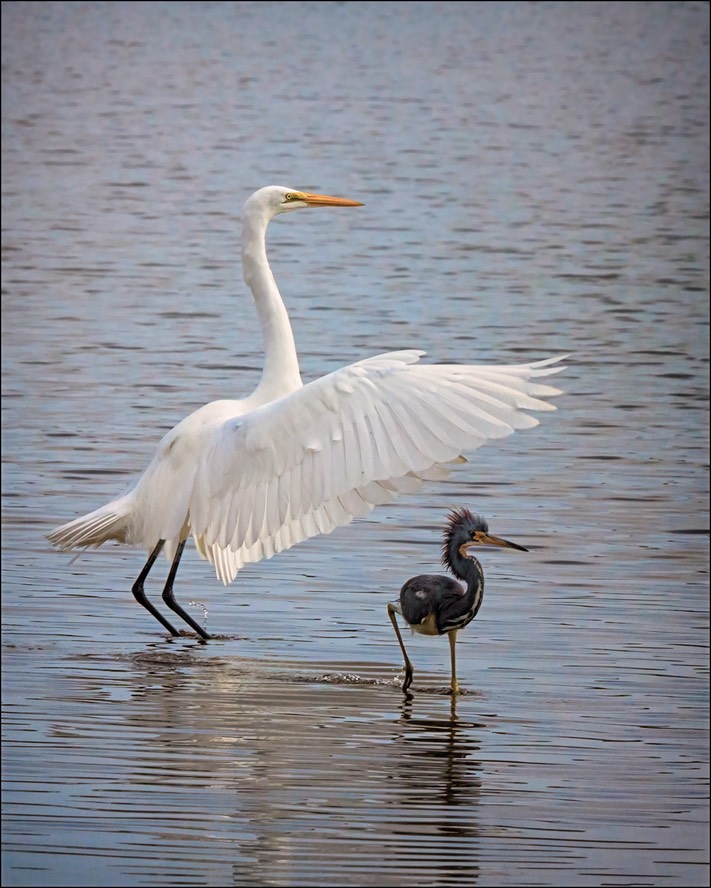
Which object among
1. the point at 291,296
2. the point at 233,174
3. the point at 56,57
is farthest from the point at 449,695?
the point at 56,57

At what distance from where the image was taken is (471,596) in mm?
7914

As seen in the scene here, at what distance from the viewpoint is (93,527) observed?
880cm

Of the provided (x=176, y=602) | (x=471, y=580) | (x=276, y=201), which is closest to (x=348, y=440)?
(x=471, y=580)

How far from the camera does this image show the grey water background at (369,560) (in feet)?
20.3

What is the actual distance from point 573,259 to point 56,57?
34014 millimetres

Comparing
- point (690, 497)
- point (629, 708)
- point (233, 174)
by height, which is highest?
point (233, 174)

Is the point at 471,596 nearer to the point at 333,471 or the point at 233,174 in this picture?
the point at 333,471

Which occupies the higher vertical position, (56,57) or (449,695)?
(56,57)

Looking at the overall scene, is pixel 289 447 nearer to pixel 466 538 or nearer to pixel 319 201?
pixel 466 538

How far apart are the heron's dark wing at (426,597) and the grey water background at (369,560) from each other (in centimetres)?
29

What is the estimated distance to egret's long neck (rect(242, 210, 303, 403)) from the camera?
8.98 metres

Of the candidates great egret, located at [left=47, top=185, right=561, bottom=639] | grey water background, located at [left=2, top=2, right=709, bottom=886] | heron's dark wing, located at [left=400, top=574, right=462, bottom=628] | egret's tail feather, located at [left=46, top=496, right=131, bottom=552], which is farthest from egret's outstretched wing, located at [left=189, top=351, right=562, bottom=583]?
grey water background, located at [left=2, top=2, right=709, bottom=886]

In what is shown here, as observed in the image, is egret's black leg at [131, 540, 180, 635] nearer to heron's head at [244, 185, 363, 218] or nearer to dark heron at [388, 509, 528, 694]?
dark heron at [388, 509, 528, 694]

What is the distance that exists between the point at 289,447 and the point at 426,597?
0.89 meters
